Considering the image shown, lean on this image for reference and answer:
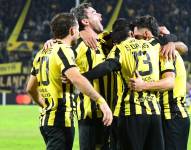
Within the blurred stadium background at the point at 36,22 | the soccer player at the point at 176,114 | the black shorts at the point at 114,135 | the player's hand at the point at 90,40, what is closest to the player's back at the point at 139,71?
the black shorts at the point at 114,135

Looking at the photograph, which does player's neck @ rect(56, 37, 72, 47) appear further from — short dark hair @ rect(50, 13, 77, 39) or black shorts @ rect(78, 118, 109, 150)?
black shorts @ rect(78, 118, 109, 150)

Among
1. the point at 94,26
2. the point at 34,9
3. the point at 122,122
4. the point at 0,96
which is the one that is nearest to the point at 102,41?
the point at 94,26

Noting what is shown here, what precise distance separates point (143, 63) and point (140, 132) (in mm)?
626

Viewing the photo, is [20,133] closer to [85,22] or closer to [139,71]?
[85,22]

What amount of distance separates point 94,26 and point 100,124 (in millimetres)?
1023

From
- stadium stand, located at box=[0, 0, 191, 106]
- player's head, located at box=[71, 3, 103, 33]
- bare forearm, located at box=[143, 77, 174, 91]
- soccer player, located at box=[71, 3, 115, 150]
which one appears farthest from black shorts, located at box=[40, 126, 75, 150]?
stadium stand, located at box=[0, 0, 191, 106]

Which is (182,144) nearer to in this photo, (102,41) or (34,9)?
(102,41)

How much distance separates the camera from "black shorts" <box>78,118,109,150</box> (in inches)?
239

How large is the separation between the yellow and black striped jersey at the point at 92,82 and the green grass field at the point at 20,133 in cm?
470

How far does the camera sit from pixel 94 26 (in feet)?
20.3

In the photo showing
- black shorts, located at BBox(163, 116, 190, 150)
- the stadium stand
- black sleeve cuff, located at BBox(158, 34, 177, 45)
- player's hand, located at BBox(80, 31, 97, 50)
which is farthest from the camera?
the stadium stand

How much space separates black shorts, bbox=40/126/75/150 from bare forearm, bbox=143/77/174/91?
2.81ft

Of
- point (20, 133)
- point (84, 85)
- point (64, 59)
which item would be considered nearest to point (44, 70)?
point (64, 59)

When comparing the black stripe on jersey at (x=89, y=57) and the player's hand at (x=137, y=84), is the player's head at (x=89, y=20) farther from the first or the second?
the player's hand at (x=137, y=84)
